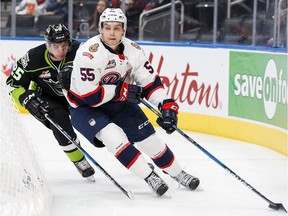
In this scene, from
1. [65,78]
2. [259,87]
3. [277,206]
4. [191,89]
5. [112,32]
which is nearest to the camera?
[277,206]

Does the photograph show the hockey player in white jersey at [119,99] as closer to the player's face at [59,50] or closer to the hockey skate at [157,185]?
the hockey skate at [157,185]

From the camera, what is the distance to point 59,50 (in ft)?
16.3

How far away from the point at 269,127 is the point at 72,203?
235cm

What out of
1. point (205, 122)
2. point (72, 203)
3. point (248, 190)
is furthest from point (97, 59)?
point (205, 122)

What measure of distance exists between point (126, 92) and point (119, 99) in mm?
55

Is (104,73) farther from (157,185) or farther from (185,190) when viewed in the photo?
(185,190)

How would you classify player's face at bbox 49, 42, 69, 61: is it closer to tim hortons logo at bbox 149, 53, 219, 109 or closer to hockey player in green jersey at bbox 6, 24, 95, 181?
hockey player in green jersey at bbox 6, 24, 95, 181

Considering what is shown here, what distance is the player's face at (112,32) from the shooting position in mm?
4605

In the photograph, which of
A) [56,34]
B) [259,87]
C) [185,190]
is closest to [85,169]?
[185,190]

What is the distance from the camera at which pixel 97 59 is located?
180 inches

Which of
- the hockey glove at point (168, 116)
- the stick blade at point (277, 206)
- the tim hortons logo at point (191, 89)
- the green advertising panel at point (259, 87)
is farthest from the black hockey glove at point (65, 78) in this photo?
the tim hortons logo at point (191, 89)

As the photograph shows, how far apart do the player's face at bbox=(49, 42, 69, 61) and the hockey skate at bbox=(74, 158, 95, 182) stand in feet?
2.18

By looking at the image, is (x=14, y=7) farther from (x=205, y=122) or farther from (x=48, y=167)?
(x=48, y=167)

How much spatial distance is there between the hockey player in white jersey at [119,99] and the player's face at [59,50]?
20cm
